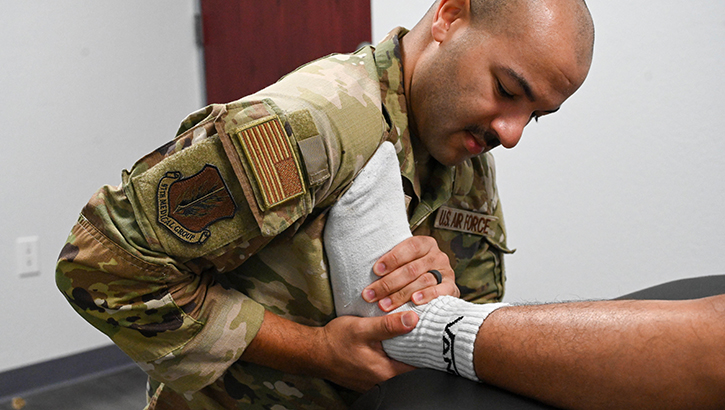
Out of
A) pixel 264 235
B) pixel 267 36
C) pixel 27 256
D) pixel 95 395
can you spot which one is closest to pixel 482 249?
pixel 264 235

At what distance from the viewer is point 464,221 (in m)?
1.04

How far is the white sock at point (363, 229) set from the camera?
71 centimetres

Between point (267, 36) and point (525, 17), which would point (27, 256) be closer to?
point (267, 36)

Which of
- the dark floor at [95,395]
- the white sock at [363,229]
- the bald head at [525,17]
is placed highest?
the bald head at [525,17]

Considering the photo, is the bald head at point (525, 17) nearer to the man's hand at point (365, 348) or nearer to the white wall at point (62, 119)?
the man's hand at point (365, 348)

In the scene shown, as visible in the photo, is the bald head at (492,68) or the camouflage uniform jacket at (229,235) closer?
the camouflage uniform jacket at (229,235)

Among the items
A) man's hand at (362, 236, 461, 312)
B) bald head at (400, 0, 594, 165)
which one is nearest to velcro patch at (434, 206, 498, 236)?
bald head at (400, 0, 594, 165)

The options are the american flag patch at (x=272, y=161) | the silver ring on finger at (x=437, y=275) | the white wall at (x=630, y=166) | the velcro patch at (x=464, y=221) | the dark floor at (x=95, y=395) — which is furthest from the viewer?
the dark floor at (x=95, y=395)

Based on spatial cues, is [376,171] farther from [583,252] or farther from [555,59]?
[583,252]

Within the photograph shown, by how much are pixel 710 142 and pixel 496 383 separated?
943 millimetres

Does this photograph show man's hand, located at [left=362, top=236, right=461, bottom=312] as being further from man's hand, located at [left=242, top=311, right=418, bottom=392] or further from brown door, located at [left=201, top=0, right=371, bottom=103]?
brown door, located at [left=201, top=0, right=371, bottom=103]

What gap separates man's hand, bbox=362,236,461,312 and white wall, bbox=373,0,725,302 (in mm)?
765

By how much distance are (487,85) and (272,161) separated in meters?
0.35

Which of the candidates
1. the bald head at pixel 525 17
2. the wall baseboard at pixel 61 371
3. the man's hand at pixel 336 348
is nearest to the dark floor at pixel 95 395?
the wall baseboard at pixel 61 371
